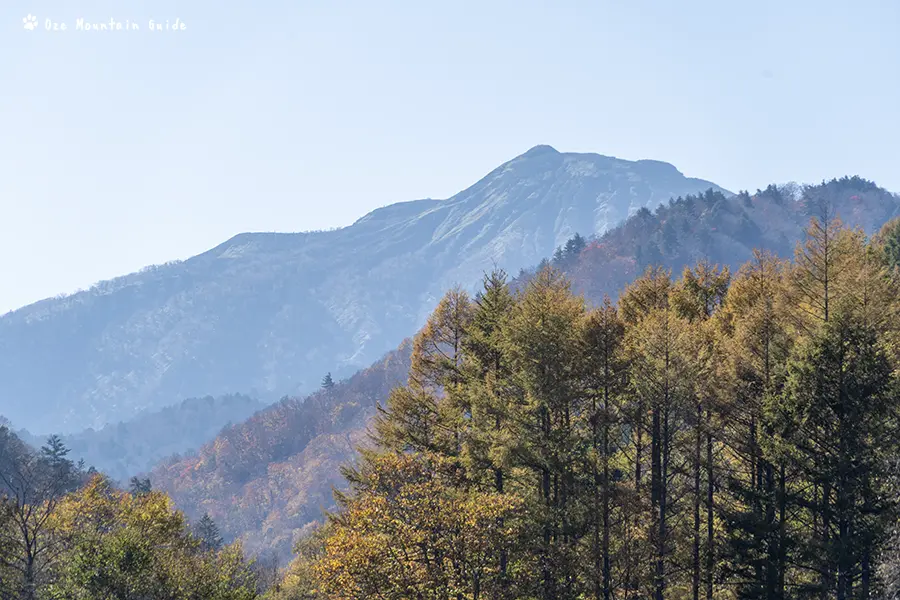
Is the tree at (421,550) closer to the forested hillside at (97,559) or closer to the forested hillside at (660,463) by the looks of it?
the forested hillside at (660,463)

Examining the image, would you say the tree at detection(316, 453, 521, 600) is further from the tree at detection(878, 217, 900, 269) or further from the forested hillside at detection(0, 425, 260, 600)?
the tree at detection(878, 217, 900, 269)

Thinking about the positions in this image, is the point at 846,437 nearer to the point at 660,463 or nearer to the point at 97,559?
the point at 660,463

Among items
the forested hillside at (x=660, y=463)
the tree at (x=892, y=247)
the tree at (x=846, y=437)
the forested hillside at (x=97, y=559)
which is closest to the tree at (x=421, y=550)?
the forested hillside at (x=660, y=463)

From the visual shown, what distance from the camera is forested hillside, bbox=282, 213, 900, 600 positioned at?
950 inches

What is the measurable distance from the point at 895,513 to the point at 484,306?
1754cm

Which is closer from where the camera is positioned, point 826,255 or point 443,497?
point 826,255

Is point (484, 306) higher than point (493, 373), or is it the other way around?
point (484, 306)

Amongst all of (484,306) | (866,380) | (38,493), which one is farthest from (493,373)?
(38,493)

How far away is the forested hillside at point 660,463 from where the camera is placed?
79.2ft

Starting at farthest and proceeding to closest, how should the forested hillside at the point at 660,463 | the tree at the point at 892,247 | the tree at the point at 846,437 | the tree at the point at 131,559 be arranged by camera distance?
the tree at the point at 892,247 < the tree at the point at 131,559 < the forested hillside at the point at 660,463 < the tree at the point at 846,437

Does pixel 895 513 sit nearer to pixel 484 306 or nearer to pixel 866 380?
pixel 866 380

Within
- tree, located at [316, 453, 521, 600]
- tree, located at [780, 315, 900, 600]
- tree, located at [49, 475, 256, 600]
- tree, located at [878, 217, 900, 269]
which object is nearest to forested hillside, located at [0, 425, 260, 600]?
tree, located at [49, 475, 256, 600]

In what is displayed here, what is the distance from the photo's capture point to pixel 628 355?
2980 cm

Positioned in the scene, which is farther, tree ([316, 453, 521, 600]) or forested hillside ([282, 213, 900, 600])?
tree ([316, 453, 521, 600])
